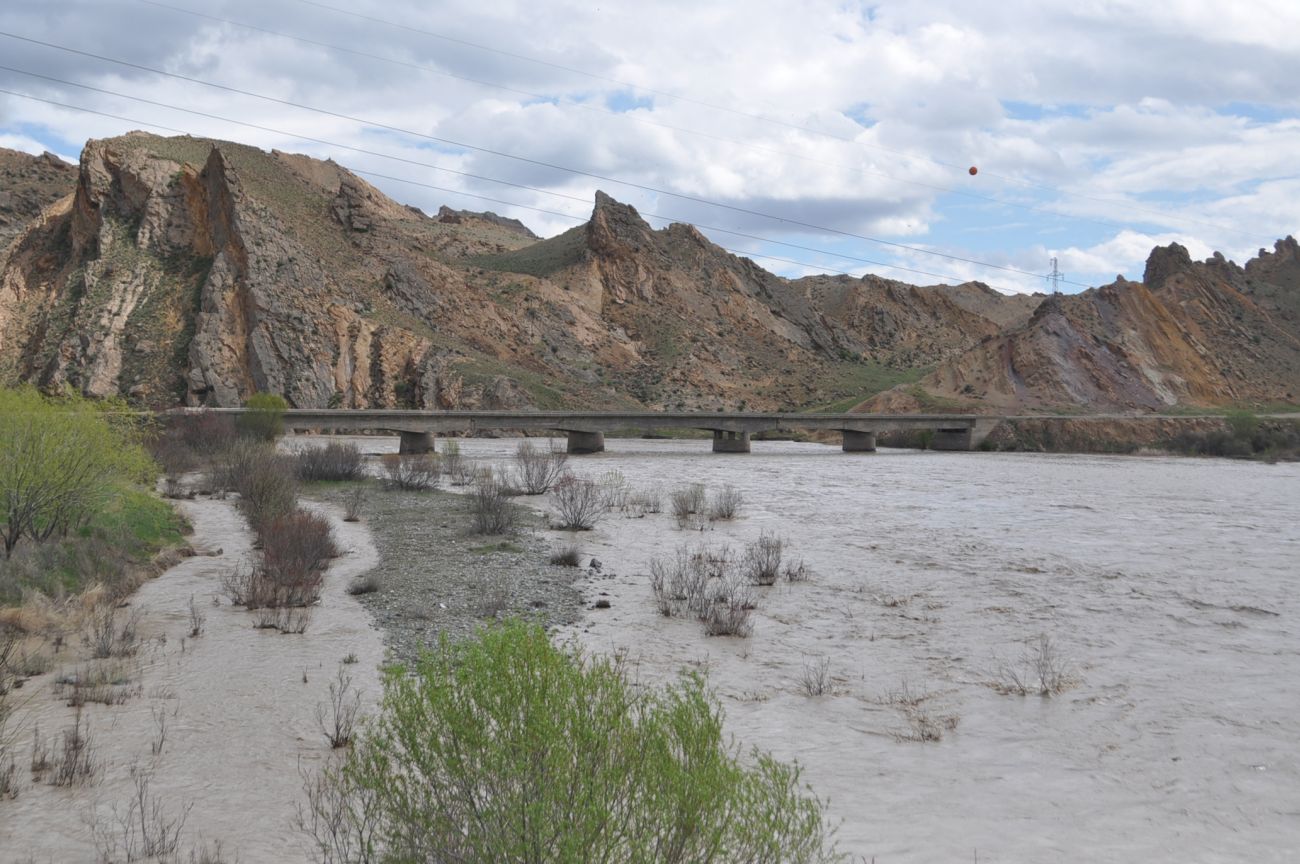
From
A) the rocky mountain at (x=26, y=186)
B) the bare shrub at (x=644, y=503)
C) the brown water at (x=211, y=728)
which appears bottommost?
the brown water at (x=211, y=728)

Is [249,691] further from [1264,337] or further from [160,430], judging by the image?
[1264,337]

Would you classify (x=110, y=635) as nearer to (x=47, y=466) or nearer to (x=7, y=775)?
(x=7, y=775)

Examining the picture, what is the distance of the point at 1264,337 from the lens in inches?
3479

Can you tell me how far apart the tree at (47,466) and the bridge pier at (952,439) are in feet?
192

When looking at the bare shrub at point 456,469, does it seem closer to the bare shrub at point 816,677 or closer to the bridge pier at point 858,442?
the bare shrub at point 816,677

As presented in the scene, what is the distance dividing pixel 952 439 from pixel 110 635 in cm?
6301

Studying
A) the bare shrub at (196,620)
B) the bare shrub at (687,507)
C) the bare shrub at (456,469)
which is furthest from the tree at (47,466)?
the bare shrub at (456,469)

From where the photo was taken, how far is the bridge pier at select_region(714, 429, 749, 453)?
6062 centimetres

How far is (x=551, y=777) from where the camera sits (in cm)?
466

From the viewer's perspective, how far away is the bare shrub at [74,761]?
24.3ft

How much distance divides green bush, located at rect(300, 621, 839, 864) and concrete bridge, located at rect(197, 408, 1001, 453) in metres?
47.1

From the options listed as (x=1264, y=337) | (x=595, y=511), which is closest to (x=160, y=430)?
(x=595, y=511)

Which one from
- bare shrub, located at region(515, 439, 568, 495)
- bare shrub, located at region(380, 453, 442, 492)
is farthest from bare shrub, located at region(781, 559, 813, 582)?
bare shrub, located at region(380, 453, 442, 492)

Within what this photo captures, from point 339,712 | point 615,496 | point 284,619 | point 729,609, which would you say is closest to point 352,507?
point 615,496
